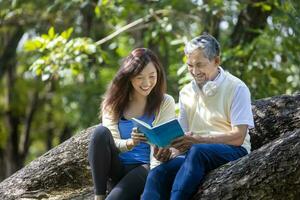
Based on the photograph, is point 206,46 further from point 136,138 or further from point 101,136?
point 101,136

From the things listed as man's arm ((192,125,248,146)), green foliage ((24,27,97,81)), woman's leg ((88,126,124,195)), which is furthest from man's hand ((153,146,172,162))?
green foliage ((24,27,97,81))

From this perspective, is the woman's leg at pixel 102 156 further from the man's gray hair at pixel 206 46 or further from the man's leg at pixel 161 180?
the man's gray hair at pixel 206 46

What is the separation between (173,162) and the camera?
4.75 m

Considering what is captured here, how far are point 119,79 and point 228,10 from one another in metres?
4.19

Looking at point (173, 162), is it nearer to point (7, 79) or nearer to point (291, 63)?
point (291, 63)

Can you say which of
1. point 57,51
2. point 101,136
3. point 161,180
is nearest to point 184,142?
point 161,180

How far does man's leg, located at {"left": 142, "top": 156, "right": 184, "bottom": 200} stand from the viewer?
460cm

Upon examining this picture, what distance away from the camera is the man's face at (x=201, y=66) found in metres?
4.81

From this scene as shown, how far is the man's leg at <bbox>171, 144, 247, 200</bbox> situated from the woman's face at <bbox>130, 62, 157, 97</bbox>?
0.74 m

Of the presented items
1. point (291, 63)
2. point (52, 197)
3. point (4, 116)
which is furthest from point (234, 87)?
point (4, 116)

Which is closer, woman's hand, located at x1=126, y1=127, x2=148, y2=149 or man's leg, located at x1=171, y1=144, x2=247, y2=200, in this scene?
man's leg, located at x1=171, y1=144, x2=247, y2=200

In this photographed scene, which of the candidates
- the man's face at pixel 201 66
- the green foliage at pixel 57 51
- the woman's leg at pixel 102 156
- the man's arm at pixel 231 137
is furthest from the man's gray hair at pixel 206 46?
the green foliage at pixel 57 51

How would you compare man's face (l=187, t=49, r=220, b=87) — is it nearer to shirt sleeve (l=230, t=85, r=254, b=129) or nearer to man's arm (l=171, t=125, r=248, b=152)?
shirt sleeve (l=230, t=85, r=254, b=129)

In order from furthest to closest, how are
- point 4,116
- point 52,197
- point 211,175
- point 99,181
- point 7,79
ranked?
1. point 4,116
2. point 7,79
3. point 52,197
4. point 99,181
5. point 211,175
